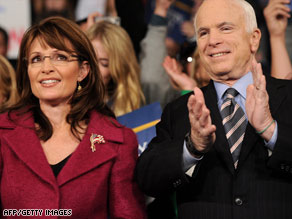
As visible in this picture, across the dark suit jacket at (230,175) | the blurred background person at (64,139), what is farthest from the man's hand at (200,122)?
the blurred background person at (64,139)

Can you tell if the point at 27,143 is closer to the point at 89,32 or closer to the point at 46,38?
the point at 46,38

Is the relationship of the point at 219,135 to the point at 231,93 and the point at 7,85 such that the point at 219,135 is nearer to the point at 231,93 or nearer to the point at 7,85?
the point at 231,93

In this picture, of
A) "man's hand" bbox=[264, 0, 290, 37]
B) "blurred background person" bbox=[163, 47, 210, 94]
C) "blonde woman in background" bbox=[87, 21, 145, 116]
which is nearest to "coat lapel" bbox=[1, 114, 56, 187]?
"blonde woman in background" bbox=[87, 21, 145, 116]

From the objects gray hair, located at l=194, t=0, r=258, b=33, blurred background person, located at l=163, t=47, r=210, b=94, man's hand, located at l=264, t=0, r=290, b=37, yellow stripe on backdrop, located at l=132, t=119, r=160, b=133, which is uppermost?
gray hair, located at l=194, t=0, r=258, b=33

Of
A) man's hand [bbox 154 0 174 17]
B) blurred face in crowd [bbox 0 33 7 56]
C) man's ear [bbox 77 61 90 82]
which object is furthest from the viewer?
blurred face in crowd [bbox 0 33 7 56]

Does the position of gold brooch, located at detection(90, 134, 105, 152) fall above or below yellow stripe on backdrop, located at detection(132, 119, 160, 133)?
above

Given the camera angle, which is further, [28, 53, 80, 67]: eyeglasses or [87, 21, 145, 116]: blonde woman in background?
[87, 21, 145, 116]: blonde woman in background

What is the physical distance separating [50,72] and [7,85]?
114 centimetres

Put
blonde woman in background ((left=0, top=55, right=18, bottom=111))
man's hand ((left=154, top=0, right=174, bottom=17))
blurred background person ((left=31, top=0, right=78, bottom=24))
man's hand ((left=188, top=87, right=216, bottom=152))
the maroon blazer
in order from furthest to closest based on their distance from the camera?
blurred background person ((left=31, top=0, right=78, bottom=24)) → man's hand ((left=154, top=0, right=174, bottom=17)) → blonde woman in background ((left=0, top=55, right=18, bottom=111)) → the maroon blazer → man's hand ((left=188, top=87, right=216, bottom=152))

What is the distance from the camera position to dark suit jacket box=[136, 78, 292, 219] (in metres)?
2.18

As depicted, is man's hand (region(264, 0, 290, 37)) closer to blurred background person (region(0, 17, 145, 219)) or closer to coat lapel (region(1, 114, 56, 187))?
blurred background person (region(0, 17, 145, 219))

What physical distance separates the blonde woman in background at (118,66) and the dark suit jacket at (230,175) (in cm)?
116

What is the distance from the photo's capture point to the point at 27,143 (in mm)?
2480

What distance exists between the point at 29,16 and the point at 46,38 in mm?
1977
